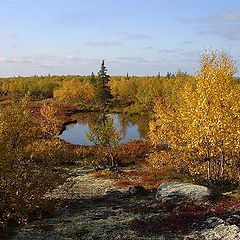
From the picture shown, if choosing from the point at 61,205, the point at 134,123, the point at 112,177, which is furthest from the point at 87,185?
the point at 134,123

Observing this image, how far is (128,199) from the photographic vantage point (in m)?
32.2

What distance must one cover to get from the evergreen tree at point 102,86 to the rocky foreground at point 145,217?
9574cm

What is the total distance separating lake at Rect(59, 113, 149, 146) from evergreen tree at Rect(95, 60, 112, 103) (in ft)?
38.5

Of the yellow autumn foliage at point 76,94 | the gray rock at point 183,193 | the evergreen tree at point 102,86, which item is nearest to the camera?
the gray rock at point 183,193

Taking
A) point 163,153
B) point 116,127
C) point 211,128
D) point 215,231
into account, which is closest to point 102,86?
point 116,127

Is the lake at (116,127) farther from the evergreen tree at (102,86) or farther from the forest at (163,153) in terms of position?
the forest at (163,153)

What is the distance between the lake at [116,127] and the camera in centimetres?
8225

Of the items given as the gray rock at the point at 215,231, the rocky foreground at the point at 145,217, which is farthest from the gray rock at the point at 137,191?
the gray rock at the point at 215,231

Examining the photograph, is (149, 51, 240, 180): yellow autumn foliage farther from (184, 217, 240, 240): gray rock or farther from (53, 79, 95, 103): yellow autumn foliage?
(53, 79, 95, 103): yellow autumn foliage

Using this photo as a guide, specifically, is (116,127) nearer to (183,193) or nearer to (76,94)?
(183,193)

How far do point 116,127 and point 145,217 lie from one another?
168ft

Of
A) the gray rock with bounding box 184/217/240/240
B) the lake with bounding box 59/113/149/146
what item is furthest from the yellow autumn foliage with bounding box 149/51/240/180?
the lake with bounding box 59/113/149/146

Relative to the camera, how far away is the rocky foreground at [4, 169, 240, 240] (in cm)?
2233

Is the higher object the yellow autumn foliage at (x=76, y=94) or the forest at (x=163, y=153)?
the yellow autumn foliage at (x=76, y=94)
